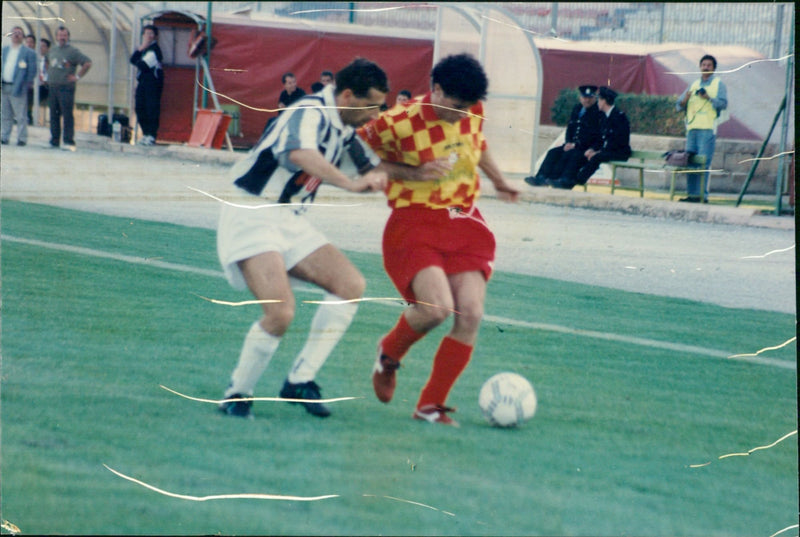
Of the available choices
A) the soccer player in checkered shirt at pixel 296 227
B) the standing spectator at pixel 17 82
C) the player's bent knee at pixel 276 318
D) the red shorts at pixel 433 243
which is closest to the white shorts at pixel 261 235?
the soccer player in checkered shirt at pixel 296 227

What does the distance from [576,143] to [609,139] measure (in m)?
0.12

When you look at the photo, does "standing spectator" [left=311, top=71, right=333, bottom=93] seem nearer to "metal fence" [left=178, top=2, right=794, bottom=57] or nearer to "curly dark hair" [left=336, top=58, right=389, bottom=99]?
"curly dark hair" [left=336, top=58, right=389, bottom=99]

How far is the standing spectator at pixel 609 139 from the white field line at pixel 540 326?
47 centimetres

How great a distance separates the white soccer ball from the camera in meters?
3.03

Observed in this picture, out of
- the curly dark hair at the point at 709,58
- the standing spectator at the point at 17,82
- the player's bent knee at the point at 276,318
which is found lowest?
the player's bent knee at the point at 276,318

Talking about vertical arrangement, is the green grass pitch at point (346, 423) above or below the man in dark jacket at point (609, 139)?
below

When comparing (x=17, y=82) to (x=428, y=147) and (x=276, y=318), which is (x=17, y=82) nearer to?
(x=276, y=318)

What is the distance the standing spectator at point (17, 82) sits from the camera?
3.04 m

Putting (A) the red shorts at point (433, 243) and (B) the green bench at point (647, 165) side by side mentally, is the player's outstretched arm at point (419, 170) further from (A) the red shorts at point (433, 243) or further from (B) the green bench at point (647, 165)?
(B) the green bench at point (647, 165)

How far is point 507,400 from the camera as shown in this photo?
305 centimetres

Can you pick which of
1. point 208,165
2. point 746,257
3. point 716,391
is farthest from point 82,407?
point 746,257

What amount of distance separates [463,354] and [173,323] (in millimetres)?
877

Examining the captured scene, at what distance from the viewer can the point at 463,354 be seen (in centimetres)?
301

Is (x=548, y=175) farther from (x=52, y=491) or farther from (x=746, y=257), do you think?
(x=52, y=491)
